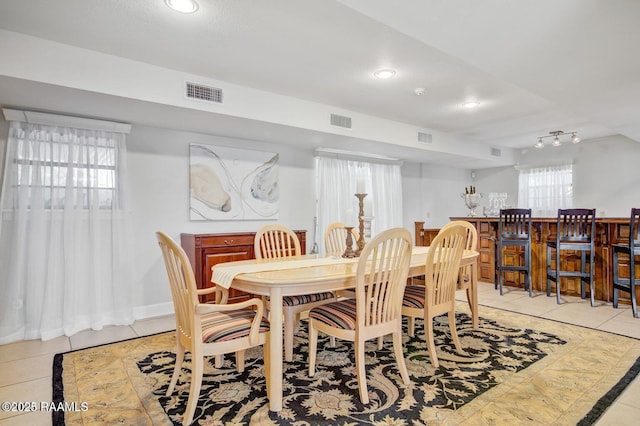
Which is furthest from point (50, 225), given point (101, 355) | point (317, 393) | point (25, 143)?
point (317, 393)

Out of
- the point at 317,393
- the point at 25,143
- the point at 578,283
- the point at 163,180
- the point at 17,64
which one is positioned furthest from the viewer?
the point at 578,283

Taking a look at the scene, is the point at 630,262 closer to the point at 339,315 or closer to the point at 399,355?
the point at 399,355

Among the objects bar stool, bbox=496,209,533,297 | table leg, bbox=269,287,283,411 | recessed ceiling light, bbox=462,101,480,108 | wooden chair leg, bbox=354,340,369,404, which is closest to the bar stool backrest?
bar stool, bbox=496,209,533,297

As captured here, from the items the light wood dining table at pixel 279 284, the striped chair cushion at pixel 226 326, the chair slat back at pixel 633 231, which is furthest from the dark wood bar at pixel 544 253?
the striped chair cushion at pixel 226 326

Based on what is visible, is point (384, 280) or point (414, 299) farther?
point (414, 299)

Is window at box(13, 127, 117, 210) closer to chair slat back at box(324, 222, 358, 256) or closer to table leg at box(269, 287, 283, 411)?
chair slat back at box(324, 222, 358, 256)

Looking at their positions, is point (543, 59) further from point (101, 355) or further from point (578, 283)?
point (101, 355)

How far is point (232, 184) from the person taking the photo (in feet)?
14.4

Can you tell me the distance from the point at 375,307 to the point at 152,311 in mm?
2859

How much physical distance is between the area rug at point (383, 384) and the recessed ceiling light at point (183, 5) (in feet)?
7.63

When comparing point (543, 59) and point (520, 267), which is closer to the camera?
point (543, 59)

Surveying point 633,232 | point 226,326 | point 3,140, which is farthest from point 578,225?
point 3,140

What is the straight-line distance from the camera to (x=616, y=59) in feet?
8.52

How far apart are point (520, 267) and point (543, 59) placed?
289 centimetres
